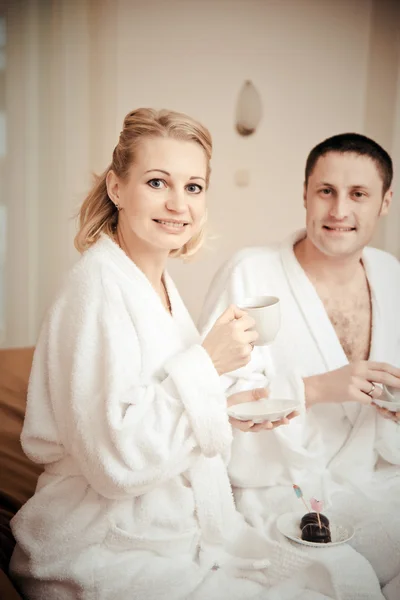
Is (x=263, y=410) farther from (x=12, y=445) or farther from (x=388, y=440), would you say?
(x=12, y=445)

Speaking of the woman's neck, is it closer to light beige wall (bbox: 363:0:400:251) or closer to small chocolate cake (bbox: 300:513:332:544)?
small chocolate cake (bbox: 300:513:332:544)

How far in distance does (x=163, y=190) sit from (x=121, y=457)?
0.51 m

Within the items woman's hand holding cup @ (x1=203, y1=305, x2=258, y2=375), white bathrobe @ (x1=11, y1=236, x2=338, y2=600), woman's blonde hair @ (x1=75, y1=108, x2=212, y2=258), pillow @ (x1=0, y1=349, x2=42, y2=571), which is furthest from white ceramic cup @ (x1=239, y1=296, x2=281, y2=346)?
pillow @ (x1=0, y1=349, x2=42, y2=571)

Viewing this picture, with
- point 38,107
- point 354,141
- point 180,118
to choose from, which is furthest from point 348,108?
point 38,107

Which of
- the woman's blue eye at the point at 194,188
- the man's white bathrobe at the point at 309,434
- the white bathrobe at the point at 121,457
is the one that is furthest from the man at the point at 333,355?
the woman's blue eye at the point at 194,188

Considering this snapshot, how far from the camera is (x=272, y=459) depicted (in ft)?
4.39

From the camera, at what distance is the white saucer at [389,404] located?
1276mm

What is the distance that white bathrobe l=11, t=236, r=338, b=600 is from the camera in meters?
0.98

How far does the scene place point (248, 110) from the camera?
68.9 inches

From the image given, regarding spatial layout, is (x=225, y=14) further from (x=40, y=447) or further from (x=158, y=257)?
(x=40, y=447)

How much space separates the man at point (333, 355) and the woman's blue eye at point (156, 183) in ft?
1.33

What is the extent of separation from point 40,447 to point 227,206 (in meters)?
0.99

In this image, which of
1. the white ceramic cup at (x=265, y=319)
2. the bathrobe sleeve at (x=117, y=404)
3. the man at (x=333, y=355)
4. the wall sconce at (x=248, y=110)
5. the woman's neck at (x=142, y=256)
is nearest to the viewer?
the bathrobe sleeve at (x=117, y=404)

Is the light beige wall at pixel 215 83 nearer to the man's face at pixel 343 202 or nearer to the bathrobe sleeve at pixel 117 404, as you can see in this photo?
the man's face at pixel 343 202
